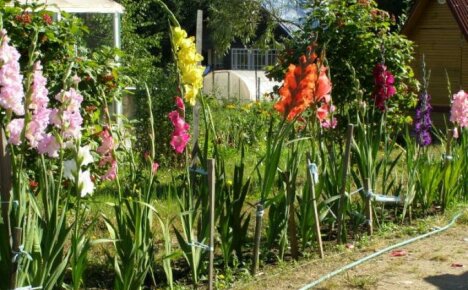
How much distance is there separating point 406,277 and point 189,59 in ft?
6.94

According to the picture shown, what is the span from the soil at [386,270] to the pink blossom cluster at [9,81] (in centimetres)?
218

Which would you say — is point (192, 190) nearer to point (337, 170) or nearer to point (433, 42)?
point (337, 170)

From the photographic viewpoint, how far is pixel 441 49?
1753 centimetres

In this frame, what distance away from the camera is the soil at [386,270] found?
547cm

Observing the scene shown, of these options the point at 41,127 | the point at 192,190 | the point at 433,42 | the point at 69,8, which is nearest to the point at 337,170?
the point at 192,190

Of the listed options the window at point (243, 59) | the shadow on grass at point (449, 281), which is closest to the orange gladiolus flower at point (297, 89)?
the shadow on grass at point (449, 281)

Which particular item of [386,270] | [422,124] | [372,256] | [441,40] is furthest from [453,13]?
[386,270]

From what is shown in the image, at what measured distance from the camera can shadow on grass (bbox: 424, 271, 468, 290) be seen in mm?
5492

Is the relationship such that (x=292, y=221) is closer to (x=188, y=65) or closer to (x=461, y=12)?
(x=188, y=65)

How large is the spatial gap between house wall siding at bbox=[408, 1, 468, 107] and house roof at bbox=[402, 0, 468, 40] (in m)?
0.11

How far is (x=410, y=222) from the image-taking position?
7.44m

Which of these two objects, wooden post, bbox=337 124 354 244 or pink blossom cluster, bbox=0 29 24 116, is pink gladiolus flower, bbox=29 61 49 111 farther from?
wooden post, bbox=337 124 354 244

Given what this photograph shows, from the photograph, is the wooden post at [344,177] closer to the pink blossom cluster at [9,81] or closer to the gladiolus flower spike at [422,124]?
the gladiolus flower spike at [422,124]

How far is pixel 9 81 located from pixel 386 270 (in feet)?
10.5
